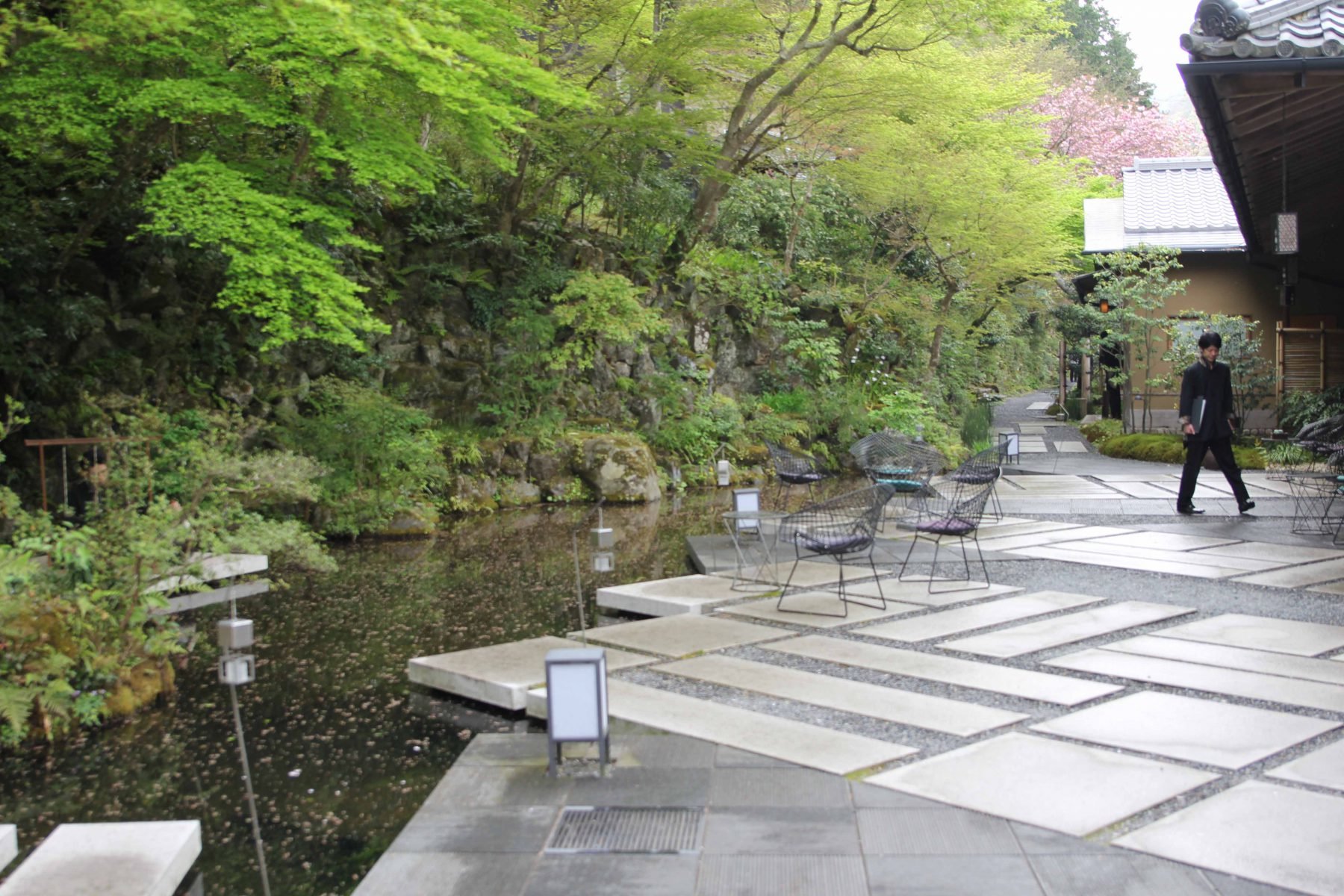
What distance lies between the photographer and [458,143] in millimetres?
15500

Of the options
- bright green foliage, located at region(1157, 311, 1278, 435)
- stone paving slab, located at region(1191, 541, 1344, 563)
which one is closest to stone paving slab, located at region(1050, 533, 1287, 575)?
stone paving slab, located at region(1191, 541, 1344, 563)

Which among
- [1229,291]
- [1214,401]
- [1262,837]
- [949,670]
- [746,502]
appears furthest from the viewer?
[1229,291]

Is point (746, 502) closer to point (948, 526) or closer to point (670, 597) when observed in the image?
point (670, 597)

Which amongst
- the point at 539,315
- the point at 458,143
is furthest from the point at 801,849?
the point at 458,143

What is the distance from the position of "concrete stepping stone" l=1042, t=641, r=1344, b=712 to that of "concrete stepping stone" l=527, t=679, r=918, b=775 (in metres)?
1.70

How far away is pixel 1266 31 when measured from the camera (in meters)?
6.20

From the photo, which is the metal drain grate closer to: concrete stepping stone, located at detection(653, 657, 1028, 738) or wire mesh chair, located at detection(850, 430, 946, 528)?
concrete stepping stone, located at detection(653, 657, 1028, 738)

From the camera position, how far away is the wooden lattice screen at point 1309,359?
16797 millimetres

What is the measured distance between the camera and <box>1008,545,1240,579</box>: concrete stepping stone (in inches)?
320

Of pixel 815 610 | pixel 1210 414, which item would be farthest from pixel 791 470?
pixel 1210 414

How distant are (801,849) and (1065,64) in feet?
130

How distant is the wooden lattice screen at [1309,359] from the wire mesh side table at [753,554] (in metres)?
11.7

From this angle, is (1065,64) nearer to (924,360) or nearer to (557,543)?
(924,360)

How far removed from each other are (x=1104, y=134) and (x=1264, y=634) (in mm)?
32594
